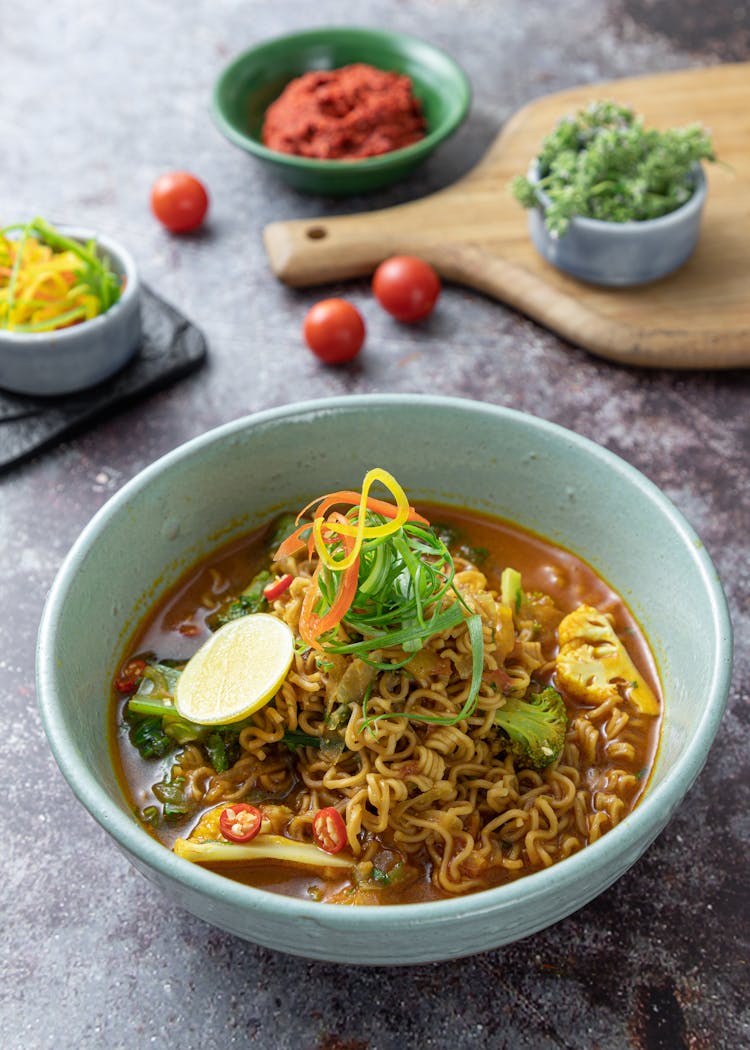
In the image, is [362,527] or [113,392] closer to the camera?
[362,527]

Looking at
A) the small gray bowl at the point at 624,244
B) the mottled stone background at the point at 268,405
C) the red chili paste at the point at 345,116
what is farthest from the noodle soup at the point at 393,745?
the red chili paste at the point at 345,116

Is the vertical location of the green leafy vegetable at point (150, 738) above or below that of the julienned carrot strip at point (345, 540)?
below

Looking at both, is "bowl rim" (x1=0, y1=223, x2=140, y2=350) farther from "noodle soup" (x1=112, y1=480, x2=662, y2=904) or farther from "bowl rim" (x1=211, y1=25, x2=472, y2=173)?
"noodle soup" (x1=112, y1=480, x2=662, y2=904)

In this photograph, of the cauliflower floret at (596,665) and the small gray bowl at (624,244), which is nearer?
the cauliflower floret at (596,665)

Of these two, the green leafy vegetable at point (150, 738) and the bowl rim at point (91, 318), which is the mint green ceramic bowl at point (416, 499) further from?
the bowl rim at point (91, 318)

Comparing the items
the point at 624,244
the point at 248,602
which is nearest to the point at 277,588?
the point at 248,602

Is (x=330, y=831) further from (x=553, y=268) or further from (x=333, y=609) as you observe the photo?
(x=553, y=268)
